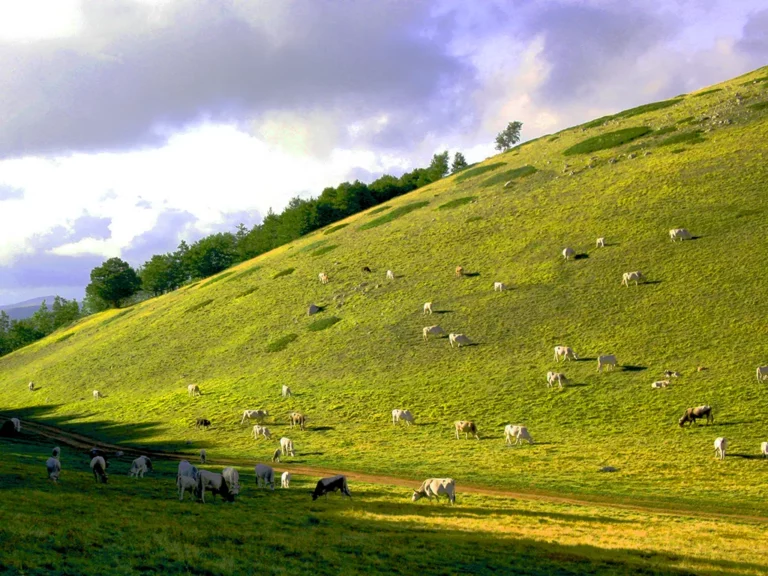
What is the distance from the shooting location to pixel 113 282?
481 feet

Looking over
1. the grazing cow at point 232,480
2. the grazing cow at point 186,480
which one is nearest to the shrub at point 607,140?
the grazing cow at point 232,480

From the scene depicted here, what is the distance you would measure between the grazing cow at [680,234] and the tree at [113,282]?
410 feet

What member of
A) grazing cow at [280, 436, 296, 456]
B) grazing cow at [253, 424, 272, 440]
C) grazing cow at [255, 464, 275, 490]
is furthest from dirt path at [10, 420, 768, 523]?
grazing cow at [253, 424, 272, 440]

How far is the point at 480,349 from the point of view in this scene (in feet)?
179

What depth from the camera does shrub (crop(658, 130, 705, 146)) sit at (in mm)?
84562

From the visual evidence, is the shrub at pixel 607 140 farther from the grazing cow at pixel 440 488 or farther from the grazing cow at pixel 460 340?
the grazing cow at pixel 440 488

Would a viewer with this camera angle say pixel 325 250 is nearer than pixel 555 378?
No

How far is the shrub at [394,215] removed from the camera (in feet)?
327

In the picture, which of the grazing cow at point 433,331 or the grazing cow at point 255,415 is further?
the grazing cow at point 433,331

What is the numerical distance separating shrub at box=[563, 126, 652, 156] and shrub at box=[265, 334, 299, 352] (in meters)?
56.1

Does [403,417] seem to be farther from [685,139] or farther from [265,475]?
[685,139]

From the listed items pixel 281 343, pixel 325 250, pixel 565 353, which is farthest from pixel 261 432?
pixel 325 250

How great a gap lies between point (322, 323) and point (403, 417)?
2542cm

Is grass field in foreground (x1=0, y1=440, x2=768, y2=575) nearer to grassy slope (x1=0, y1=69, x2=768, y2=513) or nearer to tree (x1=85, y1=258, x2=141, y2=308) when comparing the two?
grassy slope (x1=0, y1=69, x2=768, y2=513)
